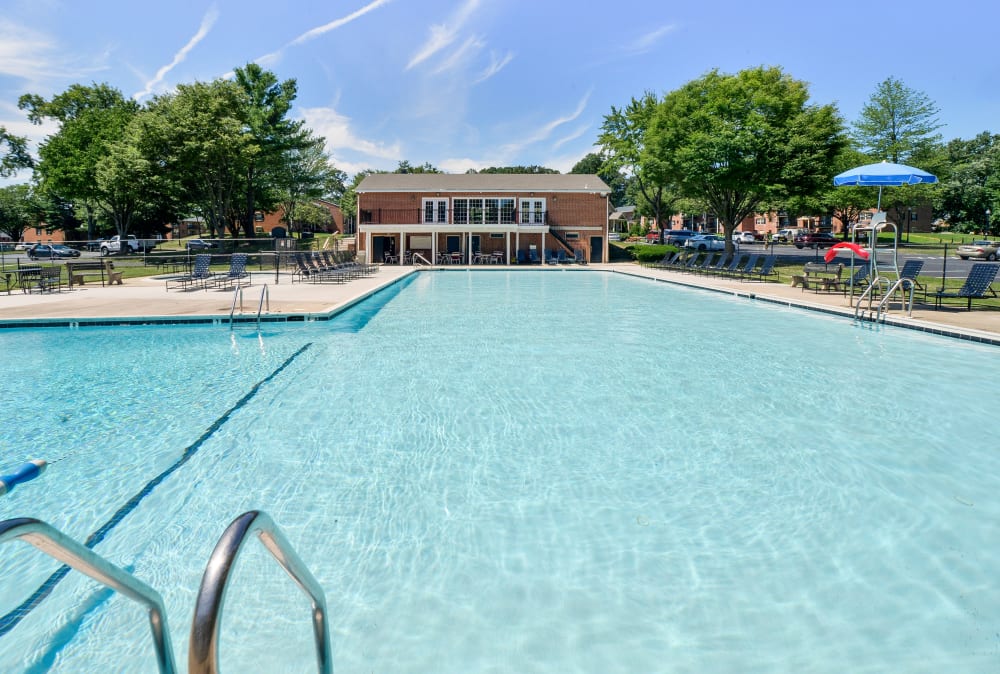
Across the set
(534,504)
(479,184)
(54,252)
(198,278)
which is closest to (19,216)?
(54,252)

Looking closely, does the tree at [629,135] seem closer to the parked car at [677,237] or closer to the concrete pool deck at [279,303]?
the parked car at [677,237]

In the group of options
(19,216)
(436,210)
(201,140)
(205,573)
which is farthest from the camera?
(19,216)

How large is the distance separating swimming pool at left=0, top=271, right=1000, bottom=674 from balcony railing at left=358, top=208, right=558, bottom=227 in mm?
27679

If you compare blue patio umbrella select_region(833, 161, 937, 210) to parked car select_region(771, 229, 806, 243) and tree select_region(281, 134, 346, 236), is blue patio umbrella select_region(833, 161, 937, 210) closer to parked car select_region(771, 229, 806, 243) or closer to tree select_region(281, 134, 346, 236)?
tree select_region(281, 134, 346, 236)

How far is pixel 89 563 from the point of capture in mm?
1630

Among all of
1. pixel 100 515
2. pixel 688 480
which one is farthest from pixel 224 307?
pixel 688 480

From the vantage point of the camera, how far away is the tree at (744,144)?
29.0 metres

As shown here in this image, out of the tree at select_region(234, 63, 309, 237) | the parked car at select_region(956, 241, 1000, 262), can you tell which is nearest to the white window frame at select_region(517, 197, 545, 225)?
the tree at select_region(234, 63, 309, 237)

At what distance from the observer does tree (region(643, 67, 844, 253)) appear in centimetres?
2895

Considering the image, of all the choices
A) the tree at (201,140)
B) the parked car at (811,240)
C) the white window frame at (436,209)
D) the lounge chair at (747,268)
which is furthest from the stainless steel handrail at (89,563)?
the parked car at (811,240)

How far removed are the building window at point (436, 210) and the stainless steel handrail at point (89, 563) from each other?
117 feet

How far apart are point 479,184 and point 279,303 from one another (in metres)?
23.8

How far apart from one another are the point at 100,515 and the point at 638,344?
8.59m

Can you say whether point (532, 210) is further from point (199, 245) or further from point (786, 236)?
point (786, 236)
